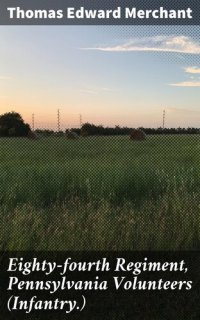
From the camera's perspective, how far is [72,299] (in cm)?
454

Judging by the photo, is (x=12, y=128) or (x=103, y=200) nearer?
(x=103, y=200)

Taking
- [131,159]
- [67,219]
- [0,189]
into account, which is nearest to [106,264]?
[67,219]

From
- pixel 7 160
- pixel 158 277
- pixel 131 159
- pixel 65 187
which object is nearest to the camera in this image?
pixel 158 277

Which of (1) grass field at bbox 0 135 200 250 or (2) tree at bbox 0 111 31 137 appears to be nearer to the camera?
(1) grass field at bbox 0 135 200 250

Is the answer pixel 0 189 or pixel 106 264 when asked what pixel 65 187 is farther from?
pixel 106 264

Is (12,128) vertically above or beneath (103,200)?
above

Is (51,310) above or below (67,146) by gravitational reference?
below

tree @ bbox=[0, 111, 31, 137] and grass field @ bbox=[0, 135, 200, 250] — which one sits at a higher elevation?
tree @ bbox=[0, 111, 31, 137]

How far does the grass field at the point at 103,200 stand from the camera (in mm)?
5195

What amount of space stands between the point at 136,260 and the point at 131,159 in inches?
171

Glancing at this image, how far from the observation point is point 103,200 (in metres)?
6.36

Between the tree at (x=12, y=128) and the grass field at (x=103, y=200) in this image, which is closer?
the grass field at (x=103, y=200)

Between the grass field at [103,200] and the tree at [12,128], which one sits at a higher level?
the tree at [12,128]

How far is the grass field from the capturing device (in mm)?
5195
